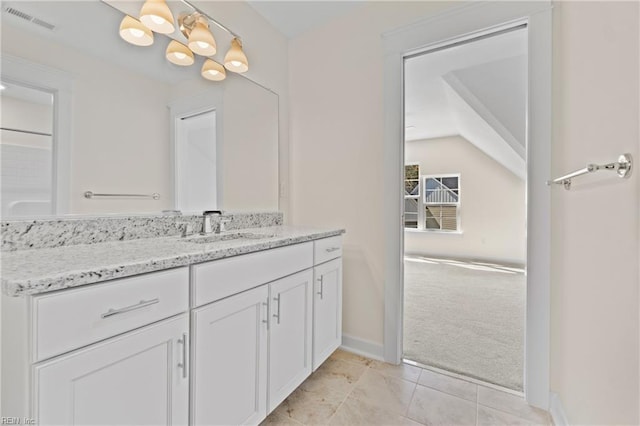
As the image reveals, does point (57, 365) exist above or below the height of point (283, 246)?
below

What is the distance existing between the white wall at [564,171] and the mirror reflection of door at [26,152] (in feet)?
5.06

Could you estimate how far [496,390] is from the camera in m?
1.67

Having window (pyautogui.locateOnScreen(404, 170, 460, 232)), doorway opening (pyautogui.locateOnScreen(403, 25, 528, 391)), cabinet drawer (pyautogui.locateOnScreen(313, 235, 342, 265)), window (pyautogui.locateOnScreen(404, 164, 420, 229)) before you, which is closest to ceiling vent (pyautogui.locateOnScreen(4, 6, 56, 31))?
cabinet drawer (pyautogui.locateOnScreen(313, 235, 342, 265))

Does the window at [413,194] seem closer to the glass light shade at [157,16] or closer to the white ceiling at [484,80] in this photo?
the white ceiling at [484,80]

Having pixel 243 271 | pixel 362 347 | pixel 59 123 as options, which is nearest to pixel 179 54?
pixel 59 123

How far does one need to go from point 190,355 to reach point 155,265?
1.14 feet

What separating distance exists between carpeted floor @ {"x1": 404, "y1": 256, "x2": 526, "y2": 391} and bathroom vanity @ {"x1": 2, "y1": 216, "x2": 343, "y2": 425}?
113 centimetres

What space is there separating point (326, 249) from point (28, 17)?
1.65 meters

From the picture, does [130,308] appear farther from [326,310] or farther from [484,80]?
[484,80]

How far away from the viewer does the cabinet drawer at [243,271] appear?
40.4 inches

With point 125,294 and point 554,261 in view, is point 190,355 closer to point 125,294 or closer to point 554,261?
point 125,294

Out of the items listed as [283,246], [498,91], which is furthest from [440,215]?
[283,246]

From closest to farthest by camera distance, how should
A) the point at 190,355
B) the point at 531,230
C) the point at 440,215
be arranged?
1. the point at 190,355
2. the point at 531,230
3. the point at 440,215

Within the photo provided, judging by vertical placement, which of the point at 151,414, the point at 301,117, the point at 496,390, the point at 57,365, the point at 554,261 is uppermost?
the point at 301,117
